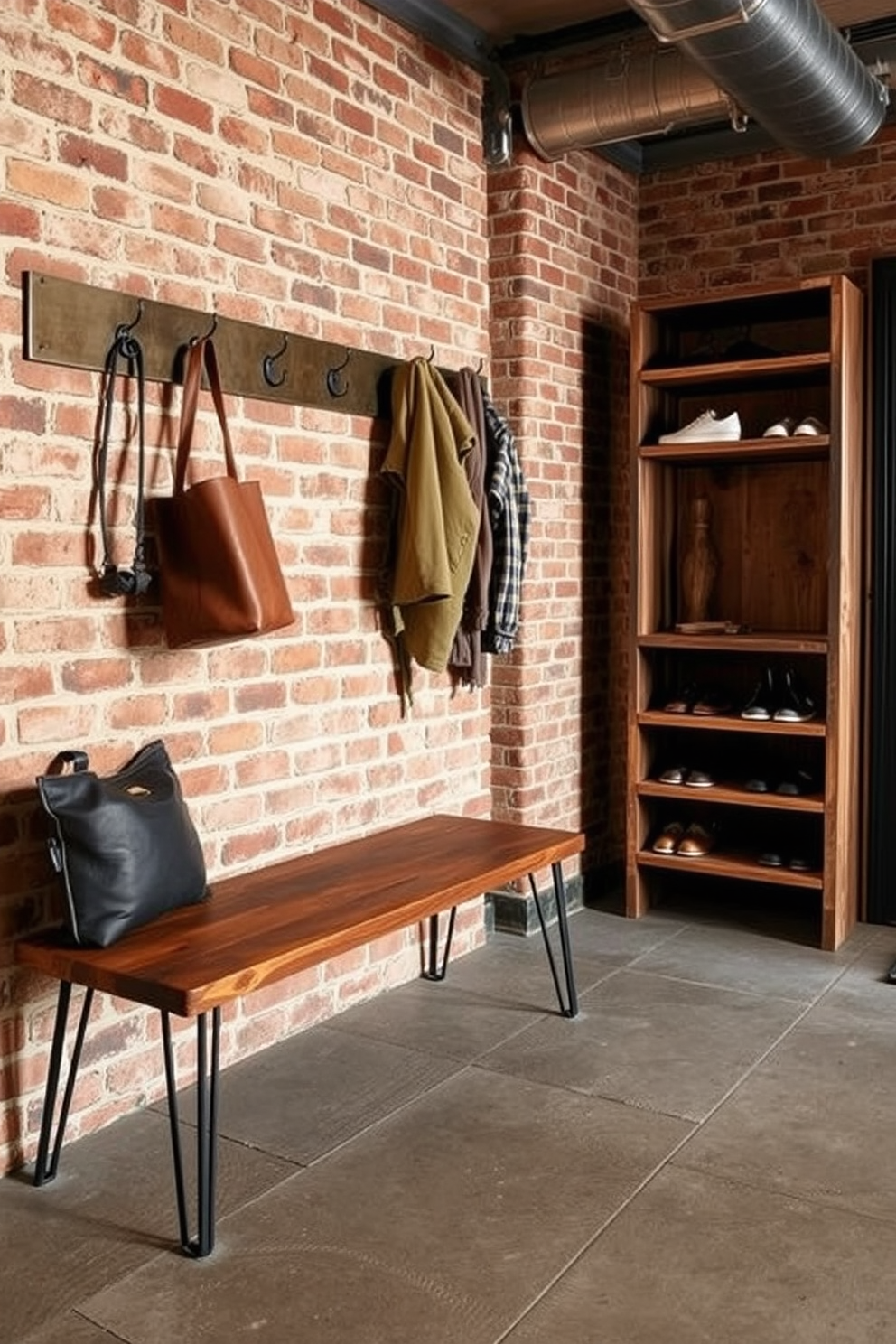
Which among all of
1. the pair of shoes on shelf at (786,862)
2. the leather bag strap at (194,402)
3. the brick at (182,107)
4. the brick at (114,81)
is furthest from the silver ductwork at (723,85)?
the pair of shoes on shelf at (786,862)

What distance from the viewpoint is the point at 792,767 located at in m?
4.41

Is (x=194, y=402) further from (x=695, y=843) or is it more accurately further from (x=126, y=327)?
(x=695, y=843)

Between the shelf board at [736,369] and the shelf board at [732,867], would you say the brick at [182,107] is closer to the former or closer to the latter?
the shelf board at [736,369]

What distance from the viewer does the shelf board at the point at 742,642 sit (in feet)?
13.3

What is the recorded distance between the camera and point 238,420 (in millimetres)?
3061

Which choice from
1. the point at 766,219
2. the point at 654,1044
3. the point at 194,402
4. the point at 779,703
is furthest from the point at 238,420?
the point at 766,219

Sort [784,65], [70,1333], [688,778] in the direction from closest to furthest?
[70,1333]
[784,65]
[688,778]

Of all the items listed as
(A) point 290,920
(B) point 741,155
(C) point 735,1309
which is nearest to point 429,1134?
(A) point 290,920

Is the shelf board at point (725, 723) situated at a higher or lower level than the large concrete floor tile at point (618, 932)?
higher

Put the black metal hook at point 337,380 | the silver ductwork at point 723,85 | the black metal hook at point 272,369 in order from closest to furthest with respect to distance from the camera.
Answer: the silver ductwork at point 723,85, the black metal hook at point 272,369, the black metal hook at point 337,380

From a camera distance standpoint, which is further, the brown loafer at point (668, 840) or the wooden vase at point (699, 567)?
the wooden vase at point (699, 567)

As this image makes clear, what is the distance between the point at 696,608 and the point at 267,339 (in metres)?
2.05

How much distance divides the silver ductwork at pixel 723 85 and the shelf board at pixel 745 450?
886 millimetres

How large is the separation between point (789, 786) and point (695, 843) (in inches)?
15.6
